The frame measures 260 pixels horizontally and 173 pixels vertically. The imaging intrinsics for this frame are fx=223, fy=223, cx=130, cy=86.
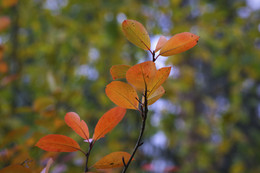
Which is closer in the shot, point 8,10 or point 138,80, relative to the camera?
point 138,80

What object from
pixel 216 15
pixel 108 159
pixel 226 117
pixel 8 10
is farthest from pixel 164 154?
pixel 108 159

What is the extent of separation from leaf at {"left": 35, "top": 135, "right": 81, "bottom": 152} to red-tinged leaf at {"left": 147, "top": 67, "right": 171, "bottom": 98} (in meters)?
0.10

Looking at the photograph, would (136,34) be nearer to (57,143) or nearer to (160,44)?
(160,44)

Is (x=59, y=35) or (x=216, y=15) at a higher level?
(x=216, y=15)

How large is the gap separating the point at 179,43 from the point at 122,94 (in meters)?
0.08

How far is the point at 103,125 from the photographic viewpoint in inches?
9.5

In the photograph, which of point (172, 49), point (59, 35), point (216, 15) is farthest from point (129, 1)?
point (172, 49)

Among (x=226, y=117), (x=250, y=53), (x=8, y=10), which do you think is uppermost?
(x=8, y=10)

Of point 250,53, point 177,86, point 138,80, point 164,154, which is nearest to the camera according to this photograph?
point 138,80

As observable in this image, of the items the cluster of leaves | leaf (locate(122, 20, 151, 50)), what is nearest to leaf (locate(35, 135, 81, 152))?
the cluster of leaves

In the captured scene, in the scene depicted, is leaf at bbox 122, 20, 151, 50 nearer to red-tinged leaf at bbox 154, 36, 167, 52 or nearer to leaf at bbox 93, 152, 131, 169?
red-tinged leaf at bbox 154, 36, 167, 52

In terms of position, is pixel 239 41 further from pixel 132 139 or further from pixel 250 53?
pixel 132 139

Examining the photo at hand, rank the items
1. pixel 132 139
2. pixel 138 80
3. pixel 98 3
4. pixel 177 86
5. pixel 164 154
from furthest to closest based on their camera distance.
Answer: pixel 164 154 < pixel 177 86 < pixel 132 139 < pixel 98 3 < pixel 138 80

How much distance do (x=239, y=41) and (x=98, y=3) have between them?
2.47 ft
